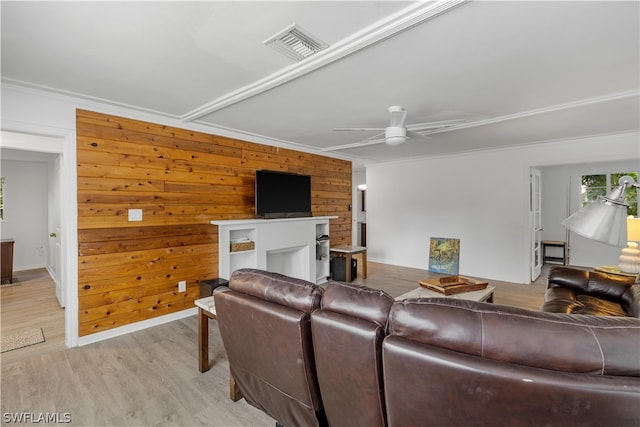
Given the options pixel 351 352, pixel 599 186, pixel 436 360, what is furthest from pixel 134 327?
pixel 599 186

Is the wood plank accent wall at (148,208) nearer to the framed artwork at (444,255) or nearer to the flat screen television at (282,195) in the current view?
the flat screen television at (282,195)

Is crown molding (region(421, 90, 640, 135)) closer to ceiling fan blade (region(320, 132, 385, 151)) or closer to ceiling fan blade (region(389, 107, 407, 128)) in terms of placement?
ceiling fan blade (region(320, 132, 385, 151))

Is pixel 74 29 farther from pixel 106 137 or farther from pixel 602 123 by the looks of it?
pixel 602 123

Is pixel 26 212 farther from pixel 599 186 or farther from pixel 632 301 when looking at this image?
pixel 599 186

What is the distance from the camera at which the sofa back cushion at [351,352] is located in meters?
1.25

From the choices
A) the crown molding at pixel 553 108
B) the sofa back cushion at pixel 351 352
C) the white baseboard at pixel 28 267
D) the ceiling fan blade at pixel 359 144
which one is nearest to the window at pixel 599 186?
the crown molding at pixel 553 108

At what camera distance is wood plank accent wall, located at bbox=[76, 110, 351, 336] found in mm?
3062

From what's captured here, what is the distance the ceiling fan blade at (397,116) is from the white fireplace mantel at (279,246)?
7.12 feet

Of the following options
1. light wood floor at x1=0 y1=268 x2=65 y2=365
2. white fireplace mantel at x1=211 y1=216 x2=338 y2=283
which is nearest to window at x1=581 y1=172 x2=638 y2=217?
white fireplace mantel at x1=211 y1=216 x2=338 y2=283

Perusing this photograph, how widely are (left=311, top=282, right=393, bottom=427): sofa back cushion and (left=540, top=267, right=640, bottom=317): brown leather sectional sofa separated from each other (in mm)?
1857

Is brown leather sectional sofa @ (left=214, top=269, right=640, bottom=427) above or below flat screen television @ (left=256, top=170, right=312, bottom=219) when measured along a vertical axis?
below

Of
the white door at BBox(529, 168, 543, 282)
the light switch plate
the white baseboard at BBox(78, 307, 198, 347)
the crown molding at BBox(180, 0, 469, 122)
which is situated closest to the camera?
the crown molding at BBox(180, 0, 469, 122)

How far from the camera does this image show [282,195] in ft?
15.3

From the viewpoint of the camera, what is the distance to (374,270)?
6340 mm
